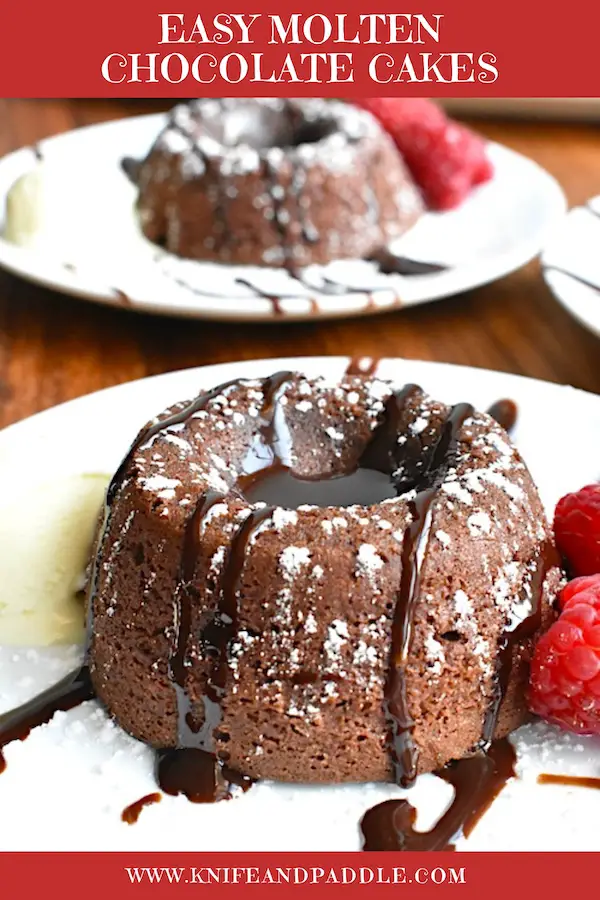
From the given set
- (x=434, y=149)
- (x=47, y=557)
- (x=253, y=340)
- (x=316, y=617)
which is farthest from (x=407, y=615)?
(x=434, y=149)

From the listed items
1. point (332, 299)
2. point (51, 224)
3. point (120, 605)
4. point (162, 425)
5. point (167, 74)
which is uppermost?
point (167, 74)

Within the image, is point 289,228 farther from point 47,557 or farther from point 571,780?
point 571,780

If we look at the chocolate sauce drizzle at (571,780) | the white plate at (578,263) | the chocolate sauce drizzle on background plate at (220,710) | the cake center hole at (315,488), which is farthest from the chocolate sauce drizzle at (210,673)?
the white plate at (578,263)

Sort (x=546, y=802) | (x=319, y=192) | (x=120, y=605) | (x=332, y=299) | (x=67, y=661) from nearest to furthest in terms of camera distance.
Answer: (x=546, y=802)
(x=120, y=605)
(x=67, y=661)
(x=332, y=299)
(x=319, y=192)

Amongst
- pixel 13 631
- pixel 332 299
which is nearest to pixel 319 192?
pixel 332 299

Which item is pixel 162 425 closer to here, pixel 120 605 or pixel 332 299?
pixel 120 605
